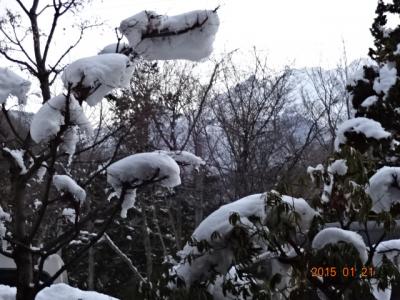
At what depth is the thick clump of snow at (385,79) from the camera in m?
10.2

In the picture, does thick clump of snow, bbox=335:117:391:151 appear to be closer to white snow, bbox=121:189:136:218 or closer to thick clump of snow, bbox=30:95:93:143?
white snow, bbox=121:189:136:218

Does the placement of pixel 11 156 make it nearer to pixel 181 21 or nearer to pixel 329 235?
pixel 181 21

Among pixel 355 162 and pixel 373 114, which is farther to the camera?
pixel 373 114

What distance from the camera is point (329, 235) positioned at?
3299mm

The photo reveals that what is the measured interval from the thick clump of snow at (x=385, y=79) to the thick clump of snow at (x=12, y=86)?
830 cm

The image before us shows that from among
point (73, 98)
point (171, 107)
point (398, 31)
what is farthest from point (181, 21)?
point (171, 107)

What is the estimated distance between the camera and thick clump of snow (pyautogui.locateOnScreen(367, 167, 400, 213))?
3818mm

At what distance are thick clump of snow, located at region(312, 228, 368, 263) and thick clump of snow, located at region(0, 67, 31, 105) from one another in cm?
201

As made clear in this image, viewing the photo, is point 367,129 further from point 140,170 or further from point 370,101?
point 370,101

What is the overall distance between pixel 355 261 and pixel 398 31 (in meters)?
9.07

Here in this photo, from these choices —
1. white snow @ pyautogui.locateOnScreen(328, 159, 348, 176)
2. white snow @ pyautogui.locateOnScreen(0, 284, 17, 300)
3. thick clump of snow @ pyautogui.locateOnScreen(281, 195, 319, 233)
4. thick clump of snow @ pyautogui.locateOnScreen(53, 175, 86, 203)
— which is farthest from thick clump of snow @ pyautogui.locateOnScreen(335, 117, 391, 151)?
white snow @ pyautogui.locateOnScreen(0, 284, 17, 300)
